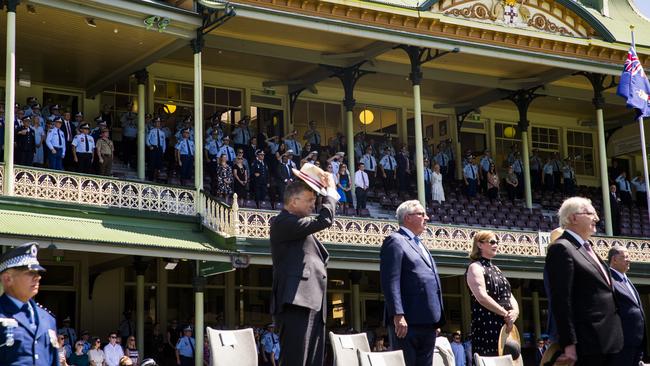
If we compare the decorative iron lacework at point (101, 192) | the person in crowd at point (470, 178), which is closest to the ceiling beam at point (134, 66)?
the decorative iron lacework at point (101, 192)

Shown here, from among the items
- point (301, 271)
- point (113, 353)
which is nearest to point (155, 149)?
point (113, 353)

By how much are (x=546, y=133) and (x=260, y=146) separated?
12.6m

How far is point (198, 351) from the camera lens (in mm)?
21031

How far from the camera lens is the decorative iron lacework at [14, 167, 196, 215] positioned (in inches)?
772

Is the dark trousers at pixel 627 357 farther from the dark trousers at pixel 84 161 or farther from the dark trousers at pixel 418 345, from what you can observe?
the dark trousers at pixel 84 161

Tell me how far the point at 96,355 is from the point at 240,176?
6.04 metres

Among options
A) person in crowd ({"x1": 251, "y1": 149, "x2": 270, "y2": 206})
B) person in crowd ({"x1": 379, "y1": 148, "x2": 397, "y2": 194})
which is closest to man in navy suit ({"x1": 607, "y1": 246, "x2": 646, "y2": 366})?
person in crowd ({"x1": 251, "y1": 149, "x2": 270, "y2": 206})

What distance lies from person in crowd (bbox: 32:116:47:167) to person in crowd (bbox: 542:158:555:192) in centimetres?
1711

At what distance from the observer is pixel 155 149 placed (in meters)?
24.2

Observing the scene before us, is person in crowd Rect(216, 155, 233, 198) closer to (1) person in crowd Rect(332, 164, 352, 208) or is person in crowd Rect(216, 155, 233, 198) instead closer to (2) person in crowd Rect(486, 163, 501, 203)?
(1) person in crowd Rect(332, 164, 352, 208)

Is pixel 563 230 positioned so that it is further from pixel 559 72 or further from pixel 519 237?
pixel 559 72

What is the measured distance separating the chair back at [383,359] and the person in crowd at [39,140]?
13.6 meters

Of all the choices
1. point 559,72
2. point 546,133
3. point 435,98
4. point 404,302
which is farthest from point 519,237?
point 404,302

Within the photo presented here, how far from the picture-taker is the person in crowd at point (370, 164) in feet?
91.6
